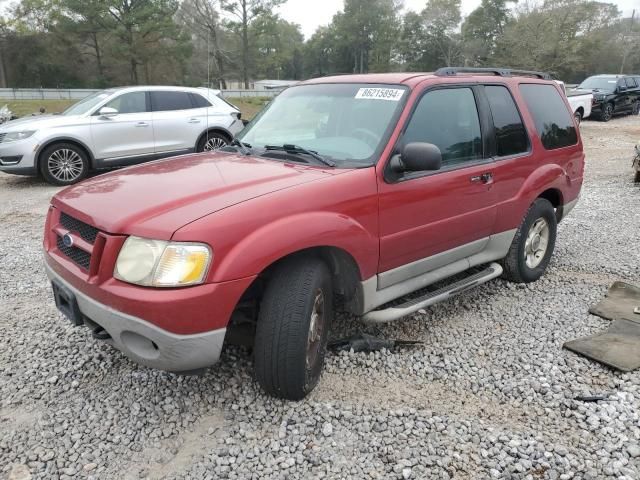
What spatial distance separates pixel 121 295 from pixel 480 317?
9.10 ft

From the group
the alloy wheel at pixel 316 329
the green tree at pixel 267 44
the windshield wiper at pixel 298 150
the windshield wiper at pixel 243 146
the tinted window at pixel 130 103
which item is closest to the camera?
the alloy wheel at pixel 316 329

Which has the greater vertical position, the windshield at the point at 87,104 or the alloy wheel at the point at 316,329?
the windshield at the point at 87,104

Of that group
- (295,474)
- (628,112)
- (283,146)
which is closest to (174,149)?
(283,146)

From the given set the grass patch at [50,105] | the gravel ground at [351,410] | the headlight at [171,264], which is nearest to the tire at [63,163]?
the gravel ground at [351,410]

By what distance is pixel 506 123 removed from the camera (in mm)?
4074

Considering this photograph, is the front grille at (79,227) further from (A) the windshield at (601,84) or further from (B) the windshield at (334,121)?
(A) the windshield at (601,84)

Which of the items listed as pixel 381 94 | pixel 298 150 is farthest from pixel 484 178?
pixel 298 150

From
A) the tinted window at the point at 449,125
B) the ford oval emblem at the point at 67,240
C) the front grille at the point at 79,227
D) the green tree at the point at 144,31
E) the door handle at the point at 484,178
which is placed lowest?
the ford oval emblem at the point at 67,240

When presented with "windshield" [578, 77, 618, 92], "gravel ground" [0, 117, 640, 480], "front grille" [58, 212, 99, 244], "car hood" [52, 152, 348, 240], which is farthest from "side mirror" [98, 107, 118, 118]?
"windshield" [578, 77, 618, 92]

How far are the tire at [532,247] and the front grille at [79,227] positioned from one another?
335cm

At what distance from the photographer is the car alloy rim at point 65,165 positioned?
866 cm

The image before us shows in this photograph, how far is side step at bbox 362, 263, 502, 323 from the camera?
3.25 metres

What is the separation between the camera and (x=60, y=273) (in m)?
2.79

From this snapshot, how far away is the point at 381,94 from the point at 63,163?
23.6ft
